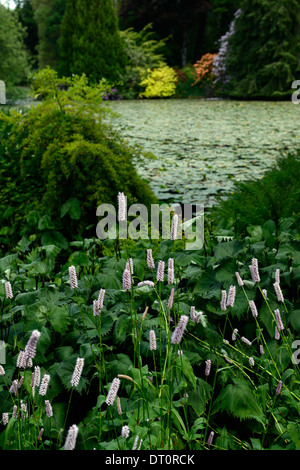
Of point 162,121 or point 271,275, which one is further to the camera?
point 162,121

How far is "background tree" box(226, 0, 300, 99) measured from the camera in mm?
14156

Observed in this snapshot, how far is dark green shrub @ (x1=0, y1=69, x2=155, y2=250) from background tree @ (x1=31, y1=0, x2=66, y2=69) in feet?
67.7

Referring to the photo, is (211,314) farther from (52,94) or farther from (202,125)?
(202,125)

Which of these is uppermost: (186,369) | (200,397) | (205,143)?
(205,143)

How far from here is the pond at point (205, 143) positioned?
507cm

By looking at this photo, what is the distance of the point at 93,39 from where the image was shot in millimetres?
15773

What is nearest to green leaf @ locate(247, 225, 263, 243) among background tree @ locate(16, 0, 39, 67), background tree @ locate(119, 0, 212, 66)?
background tree @ locate(119, 0, 212, 66)

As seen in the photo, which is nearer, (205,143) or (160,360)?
(160,360)

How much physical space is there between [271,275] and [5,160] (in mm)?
2752

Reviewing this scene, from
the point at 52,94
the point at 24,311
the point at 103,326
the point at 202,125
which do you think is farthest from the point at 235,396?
the point at 202,125

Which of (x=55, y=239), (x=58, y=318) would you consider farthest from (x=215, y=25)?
(x=58, y=318)

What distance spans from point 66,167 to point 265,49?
12988 mm

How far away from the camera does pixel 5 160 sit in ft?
12.9

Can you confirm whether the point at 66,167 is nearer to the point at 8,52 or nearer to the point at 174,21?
the point at 8,52
